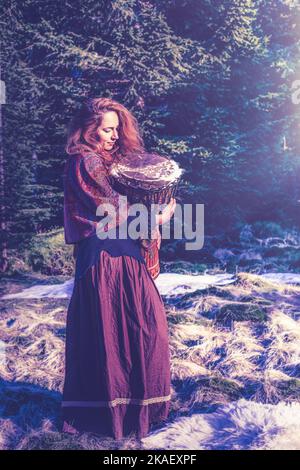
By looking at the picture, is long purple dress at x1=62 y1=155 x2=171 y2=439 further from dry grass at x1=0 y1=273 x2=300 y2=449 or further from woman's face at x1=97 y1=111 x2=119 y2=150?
dry grass at x1=0 y1=273 x2=300 y2=449

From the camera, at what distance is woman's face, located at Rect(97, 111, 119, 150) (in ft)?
8.55

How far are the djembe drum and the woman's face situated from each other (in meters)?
0.11

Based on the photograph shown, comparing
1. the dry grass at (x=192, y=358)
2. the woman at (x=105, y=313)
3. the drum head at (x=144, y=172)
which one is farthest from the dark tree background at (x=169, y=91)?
the woman at (x=105, y=313)

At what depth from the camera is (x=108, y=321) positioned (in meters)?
2.45

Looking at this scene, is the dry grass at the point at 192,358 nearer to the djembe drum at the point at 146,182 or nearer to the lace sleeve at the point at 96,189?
the djembe drum at the point at 146,182

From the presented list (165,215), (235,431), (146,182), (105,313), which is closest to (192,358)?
(235,431)

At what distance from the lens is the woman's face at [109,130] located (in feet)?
8.55

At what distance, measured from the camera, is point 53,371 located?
3.16m

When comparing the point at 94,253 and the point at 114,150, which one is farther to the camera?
the point at 114,150

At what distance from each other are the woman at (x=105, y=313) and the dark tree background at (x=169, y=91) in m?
1.21

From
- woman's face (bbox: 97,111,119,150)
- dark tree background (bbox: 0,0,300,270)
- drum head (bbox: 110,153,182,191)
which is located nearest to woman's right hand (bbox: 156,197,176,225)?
drum head (bbox: 110,153,182,191)
